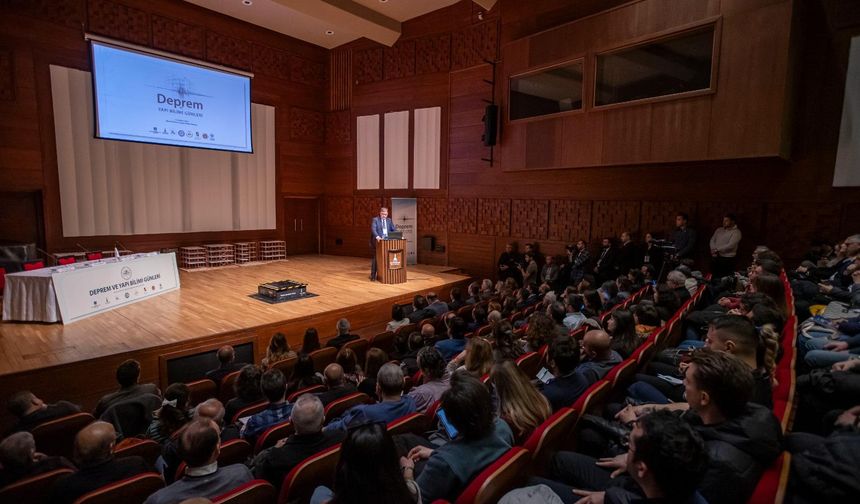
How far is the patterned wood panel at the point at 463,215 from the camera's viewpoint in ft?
29.7

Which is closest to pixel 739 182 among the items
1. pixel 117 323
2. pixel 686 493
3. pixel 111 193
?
pixel 686 493

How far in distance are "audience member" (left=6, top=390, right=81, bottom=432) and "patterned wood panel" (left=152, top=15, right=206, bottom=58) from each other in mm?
8027

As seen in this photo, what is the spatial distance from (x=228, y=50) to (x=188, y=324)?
704 cm

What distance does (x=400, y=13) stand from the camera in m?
9.12

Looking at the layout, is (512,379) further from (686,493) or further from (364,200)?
(364,200)

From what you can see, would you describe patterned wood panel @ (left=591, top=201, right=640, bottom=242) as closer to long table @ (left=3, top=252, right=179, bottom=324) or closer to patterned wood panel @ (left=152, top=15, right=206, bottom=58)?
long table @ (left=3, top=252, right=179, bottom=324)

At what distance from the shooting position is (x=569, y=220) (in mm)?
7684

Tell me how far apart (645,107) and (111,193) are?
30.5 feet

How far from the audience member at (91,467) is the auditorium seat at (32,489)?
0.05m

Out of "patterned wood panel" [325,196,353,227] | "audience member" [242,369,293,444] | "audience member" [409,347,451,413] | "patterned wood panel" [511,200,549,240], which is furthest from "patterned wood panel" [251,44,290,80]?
"audience member" [409,347,451,413]

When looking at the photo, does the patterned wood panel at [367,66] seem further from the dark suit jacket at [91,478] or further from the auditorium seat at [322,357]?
the dark suit jacket at [91,478]

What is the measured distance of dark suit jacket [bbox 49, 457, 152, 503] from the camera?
178cm

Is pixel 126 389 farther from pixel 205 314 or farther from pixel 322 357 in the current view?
pixel 205 314

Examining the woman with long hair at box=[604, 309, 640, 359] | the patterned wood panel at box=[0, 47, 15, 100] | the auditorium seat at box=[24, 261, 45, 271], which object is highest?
the patterned wood panel at box=[0, 47, 15, 100]
